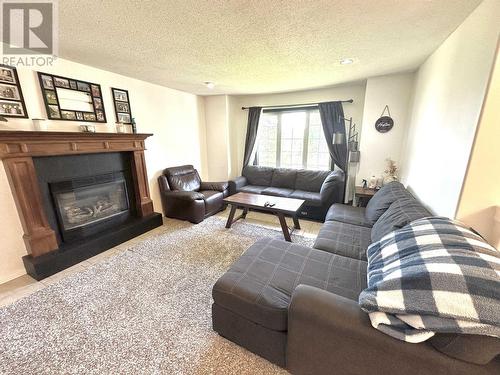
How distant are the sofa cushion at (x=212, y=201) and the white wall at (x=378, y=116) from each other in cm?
257

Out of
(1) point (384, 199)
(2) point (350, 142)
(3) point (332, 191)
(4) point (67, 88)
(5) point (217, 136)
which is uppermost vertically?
(4) point (67, 88)

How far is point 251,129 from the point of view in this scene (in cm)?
464

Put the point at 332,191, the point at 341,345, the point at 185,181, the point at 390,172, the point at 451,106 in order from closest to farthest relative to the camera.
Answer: the point at 341,345 → the point at 451,106 → the point at 390,172 → the point at 332,191 → the point at 185,181

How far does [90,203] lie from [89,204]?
2 centimetres

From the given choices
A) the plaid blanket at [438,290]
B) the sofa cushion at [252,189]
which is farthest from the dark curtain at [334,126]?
the plaid blanket at [438,290]

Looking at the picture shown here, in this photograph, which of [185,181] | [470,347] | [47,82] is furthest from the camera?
[185,181]

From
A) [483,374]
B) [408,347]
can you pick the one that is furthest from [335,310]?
[483,374]

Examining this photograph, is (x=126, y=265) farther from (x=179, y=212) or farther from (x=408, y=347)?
(x=408, y=347)

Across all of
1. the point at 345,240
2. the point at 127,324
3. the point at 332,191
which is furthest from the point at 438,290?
the point at 332,191

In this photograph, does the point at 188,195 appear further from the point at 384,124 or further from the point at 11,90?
the point at 384,124

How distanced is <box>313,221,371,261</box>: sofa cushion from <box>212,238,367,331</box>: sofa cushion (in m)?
0.16

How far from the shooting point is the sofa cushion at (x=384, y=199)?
2.15 meters

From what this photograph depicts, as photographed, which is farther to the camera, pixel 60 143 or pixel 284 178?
A: pixel 284 178

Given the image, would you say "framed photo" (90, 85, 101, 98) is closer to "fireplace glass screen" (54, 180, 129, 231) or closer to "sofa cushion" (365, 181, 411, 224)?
"fireplace glass screen" (54, 180, 129, 231)
